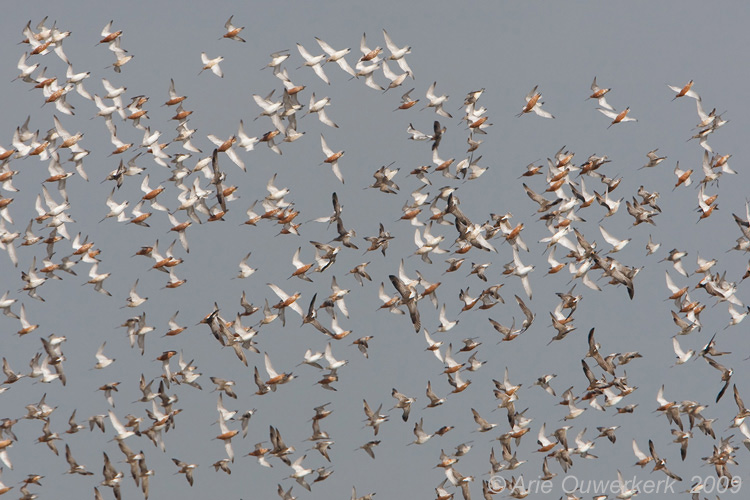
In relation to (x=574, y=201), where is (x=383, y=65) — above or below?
above

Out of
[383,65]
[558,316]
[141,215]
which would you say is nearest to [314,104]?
[383,65]

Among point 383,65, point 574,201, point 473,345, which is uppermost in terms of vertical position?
point 383,65

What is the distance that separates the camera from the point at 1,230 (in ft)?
163

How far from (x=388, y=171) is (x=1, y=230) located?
475 inches

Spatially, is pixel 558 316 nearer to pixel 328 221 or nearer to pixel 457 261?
pixel 457 261

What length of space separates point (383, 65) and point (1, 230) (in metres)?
12.8

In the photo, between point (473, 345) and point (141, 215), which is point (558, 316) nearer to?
point (473, 345)

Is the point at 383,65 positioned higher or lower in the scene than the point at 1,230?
higher

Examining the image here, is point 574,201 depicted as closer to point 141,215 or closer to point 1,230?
point 141,215

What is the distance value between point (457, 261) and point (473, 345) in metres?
2.60

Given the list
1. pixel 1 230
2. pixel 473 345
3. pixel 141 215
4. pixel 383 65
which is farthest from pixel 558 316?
pixel 1 230

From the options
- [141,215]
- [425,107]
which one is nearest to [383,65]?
[425,107]

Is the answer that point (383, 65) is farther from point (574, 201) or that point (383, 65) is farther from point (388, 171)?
point (574, 201)

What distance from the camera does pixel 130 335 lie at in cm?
4994
